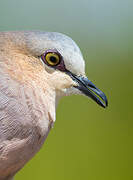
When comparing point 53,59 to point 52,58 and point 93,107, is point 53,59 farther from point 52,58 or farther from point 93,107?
point 93,107

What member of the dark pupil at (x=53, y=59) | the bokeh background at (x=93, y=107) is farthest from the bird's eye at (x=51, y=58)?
the bokeh background at (x=93, y=107)

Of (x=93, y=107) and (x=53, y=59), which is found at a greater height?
(x=53, y=59)

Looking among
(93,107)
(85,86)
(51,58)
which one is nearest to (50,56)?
(51,58)

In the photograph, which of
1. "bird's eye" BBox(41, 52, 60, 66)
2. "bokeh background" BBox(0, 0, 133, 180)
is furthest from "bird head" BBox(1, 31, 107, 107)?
"bokeh background" BBox(0, 0, 133, 180)

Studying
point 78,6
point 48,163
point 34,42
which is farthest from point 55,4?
point 34,42

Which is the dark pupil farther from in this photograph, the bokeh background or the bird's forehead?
the bokeh background

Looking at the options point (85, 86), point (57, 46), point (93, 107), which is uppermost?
point (57, 46)

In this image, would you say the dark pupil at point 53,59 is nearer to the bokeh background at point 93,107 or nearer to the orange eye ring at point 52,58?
the orange eye ring at point 52,58
